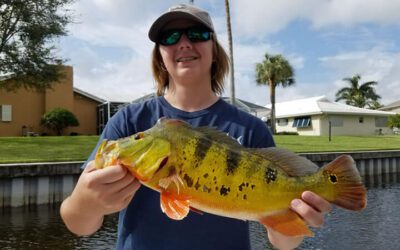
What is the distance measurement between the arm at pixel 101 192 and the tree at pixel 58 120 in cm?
2908

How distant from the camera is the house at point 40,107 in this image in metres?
30.4

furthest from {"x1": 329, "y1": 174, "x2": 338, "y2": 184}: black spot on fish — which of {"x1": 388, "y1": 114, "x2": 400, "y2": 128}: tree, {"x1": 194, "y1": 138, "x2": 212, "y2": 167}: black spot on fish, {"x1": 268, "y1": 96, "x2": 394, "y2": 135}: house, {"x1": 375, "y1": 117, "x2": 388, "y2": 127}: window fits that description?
{"x1": 375, "y1": 117, "x2": 388, "y2": 127}: window

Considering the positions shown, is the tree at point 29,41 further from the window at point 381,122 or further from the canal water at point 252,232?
the window at point 381,122

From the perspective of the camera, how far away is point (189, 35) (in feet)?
7.71

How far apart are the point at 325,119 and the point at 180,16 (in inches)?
→ 1693

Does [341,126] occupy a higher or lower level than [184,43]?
higher

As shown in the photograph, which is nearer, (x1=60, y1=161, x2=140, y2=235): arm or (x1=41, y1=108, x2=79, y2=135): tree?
(x1=60, y1=161, x2=140, y2=235): arm

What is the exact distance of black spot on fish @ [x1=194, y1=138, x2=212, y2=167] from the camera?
1770 mm

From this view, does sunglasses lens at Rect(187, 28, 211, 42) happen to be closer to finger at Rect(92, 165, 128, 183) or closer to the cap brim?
the cap brim

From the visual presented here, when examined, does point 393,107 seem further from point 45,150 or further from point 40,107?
point 45,150

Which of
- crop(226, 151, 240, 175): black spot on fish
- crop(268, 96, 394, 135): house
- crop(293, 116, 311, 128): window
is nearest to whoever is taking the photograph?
crop(226, 151, 240, 175): black spot on fish

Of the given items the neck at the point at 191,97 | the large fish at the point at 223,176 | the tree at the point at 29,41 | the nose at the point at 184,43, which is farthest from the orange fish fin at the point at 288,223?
the tree at the point at 29,41

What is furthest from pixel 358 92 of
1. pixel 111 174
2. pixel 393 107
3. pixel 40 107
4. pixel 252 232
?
pixel 111 174

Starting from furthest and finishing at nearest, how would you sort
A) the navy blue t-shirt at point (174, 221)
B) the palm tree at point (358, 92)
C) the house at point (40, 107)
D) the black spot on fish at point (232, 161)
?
the palm tree at point (358, 92) < the house at point (40, 107) < the navy blue t-shirt at point (174, 221) < the black spot on fish at point (232, 161)
